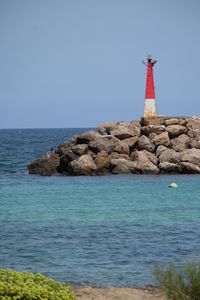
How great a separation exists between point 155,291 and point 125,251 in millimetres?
4137

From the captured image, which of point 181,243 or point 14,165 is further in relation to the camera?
point 14,165

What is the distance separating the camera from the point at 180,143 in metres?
38.8

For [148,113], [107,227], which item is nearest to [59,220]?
[107,227]

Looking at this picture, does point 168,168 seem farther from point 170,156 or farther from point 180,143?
point 180,143

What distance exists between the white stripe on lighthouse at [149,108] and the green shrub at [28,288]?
36.9m

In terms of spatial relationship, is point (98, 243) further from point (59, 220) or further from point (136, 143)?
point (136, 143)

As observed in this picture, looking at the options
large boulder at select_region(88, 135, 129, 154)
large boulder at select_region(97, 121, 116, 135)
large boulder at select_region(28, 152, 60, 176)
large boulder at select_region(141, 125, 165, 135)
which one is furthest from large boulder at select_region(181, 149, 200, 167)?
large boulder at select_region(28, 152, 60, 176)

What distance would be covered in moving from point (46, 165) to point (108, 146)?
412 centimetres

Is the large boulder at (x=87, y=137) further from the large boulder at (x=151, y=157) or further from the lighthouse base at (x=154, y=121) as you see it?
the lighthouse base at (x=154, y=121)

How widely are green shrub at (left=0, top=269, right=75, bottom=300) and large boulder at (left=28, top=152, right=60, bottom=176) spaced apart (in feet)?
102

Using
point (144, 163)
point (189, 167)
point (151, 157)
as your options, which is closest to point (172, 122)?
point (151, 157)

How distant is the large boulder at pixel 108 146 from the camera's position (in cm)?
3762

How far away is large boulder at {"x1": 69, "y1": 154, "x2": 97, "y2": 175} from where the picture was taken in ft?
A: 121

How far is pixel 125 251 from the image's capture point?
1625 cm
